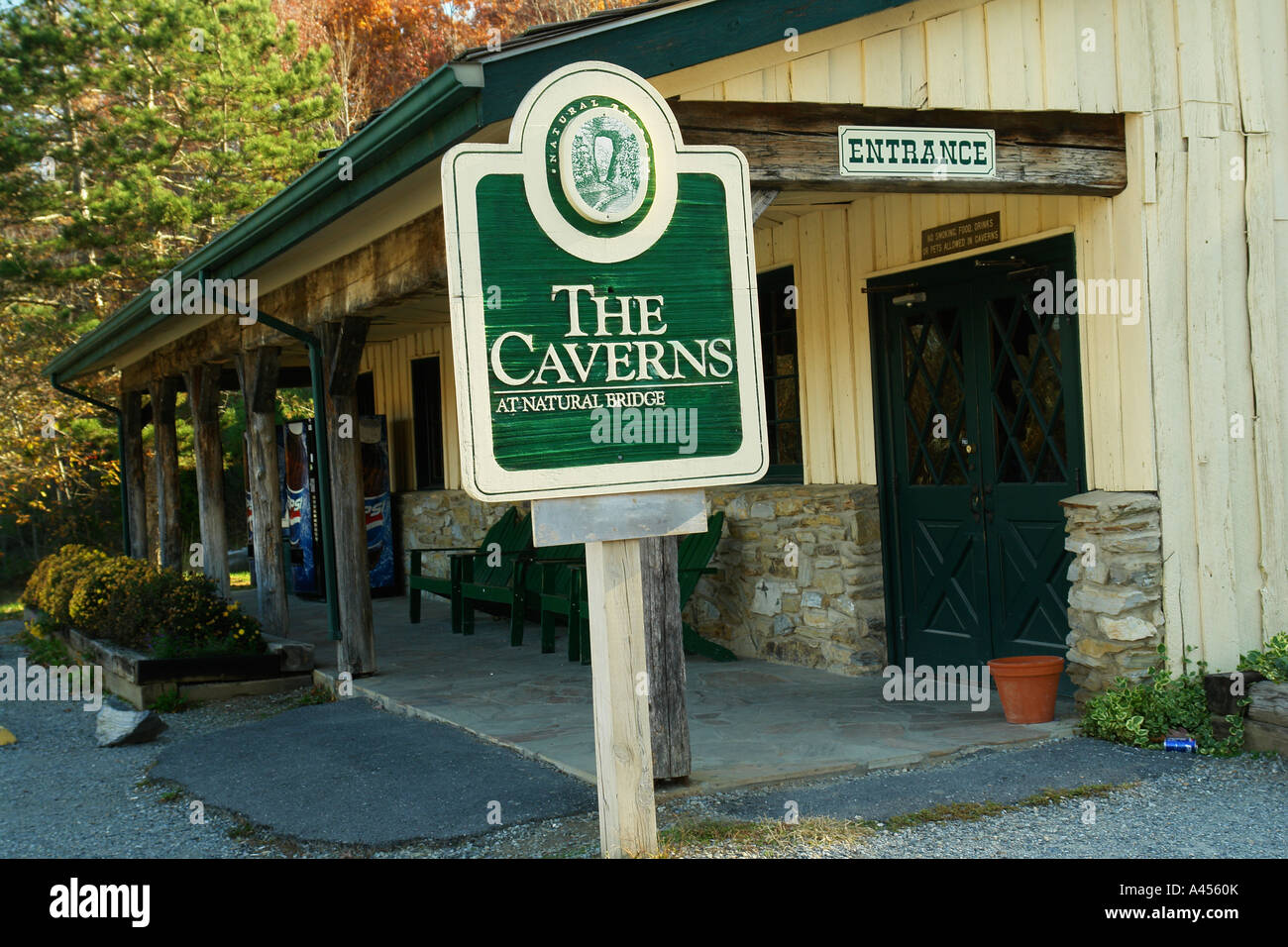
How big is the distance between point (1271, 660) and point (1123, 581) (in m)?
0.75

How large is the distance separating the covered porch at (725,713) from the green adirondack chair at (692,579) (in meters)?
0.10

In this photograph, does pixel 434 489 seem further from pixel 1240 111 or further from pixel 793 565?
pixel 1240 111

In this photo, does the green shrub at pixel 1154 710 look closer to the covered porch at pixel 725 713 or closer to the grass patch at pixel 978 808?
the covered porch at pixel 725 713

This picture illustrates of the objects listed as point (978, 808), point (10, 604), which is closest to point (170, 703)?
point (978, 808)

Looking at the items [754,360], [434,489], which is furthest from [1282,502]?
[434,489]

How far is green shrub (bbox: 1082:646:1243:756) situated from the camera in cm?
582

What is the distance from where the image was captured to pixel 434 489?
13.1 metres

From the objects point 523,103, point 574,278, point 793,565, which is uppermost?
point 523,103

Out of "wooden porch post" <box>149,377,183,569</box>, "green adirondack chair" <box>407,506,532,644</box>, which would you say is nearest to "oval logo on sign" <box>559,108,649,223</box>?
"green adirondack chair" <box>407,506,532,644</box>

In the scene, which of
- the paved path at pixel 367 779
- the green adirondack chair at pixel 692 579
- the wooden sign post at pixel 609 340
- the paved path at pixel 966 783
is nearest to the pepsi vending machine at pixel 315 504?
the green adirondack chair at pixel 692 579

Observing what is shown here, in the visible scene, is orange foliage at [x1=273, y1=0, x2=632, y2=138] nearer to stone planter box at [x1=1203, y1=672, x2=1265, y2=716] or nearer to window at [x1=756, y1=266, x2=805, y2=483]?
window at [x1=756, y1=266, x2=805, y2=483]

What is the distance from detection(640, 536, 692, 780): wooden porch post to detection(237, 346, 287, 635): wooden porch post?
522 cm

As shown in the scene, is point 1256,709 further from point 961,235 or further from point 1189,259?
point 961,235

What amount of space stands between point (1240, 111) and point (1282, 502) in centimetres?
190
